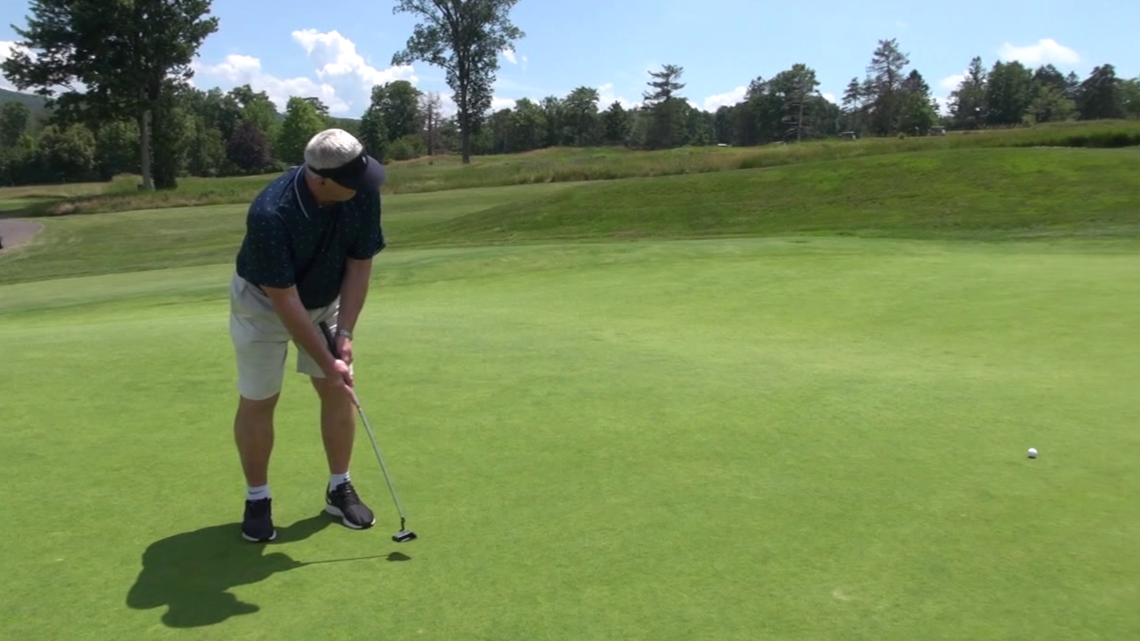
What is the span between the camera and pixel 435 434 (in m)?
5.17

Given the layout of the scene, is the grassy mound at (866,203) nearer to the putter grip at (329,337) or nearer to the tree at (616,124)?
the putter grip at (329,337)

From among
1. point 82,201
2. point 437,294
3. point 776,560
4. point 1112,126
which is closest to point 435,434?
point 776,560

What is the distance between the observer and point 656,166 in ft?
136

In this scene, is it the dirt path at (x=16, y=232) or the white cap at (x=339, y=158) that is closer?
the white cap at (x=339, y=158)

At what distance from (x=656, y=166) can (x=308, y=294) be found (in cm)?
3821

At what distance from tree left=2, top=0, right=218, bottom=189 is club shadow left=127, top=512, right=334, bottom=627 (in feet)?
168

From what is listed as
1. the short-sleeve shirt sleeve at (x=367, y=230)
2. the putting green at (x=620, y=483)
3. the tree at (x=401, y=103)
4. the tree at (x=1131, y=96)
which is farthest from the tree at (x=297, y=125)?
the short-sleeve shirt sleeve at (x=367, y=230)

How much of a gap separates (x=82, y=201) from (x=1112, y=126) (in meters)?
44.5

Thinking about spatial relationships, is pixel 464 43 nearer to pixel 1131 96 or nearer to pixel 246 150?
pixel 246 150

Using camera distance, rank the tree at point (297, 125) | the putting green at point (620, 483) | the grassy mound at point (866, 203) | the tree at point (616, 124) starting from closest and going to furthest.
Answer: the putting green at point (620, 483)
the grassy mound at point (866, 203)
the tree at point (297, 125)
the tree at point (616, 124)

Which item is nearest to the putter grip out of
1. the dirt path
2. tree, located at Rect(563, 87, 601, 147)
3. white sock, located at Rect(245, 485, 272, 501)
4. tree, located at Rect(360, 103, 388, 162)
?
white sock, located at Rect(245, 485, 272, 501)

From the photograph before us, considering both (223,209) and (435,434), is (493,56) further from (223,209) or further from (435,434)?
(435,434)

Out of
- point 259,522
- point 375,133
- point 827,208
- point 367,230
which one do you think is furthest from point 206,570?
point 375,133

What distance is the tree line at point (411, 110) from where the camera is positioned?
49625 mm
